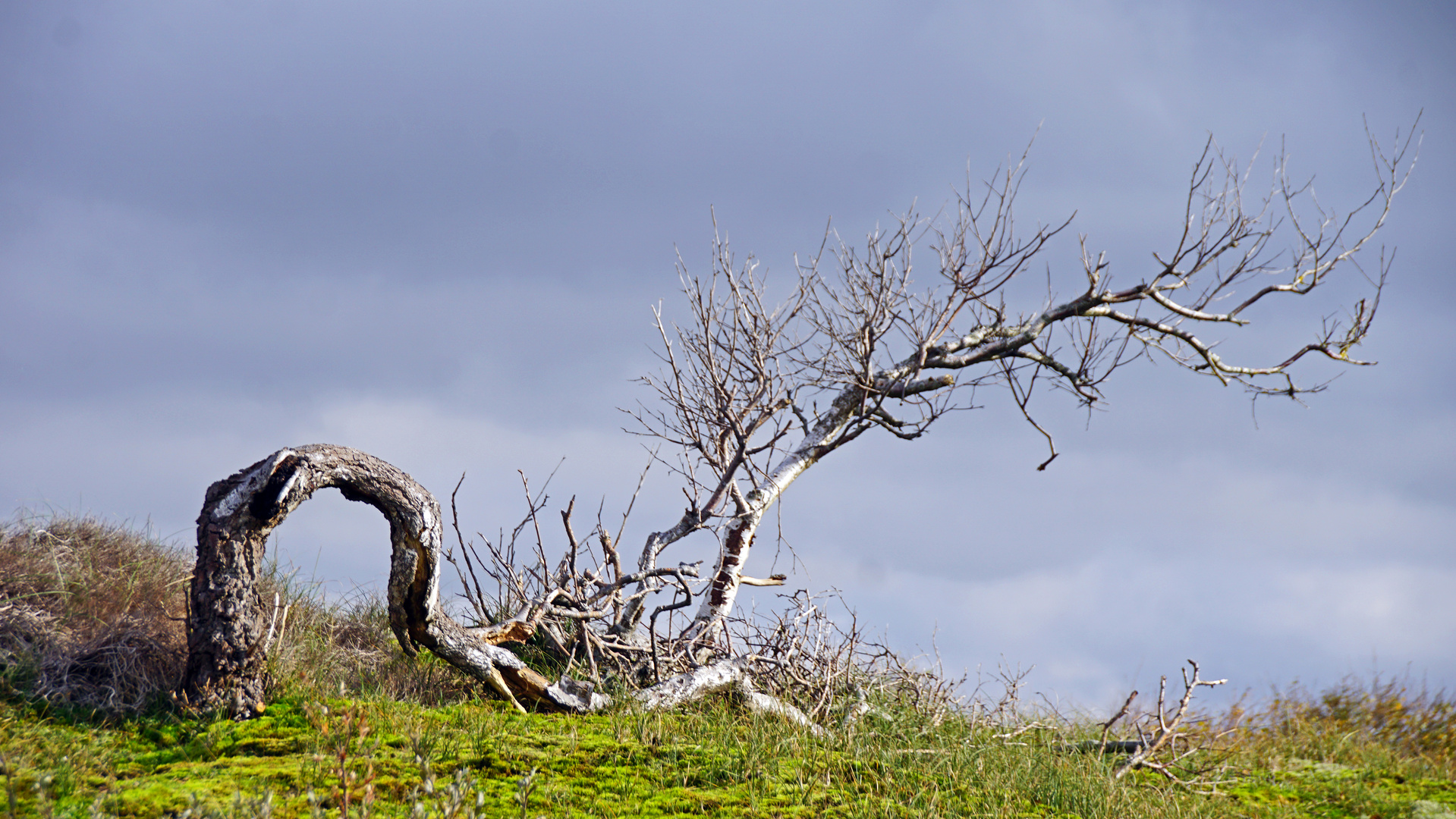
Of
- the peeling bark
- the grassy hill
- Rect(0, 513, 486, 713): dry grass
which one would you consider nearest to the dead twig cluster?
the grassy hill

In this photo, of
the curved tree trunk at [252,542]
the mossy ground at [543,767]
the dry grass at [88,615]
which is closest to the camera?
the mossy ground at [543,767]

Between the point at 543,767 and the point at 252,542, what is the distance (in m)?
2.61

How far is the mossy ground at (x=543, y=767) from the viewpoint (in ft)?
16.0

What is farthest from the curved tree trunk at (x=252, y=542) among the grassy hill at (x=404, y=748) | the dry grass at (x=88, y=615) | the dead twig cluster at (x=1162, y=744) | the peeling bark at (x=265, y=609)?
the dead twig cluster at (x=1162, y=744)

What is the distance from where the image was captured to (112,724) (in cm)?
620

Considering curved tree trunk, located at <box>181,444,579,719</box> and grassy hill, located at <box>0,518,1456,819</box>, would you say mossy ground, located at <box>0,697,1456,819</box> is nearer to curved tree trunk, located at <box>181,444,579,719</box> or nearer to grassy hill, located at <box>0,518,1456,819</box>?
grassy hill, located at <box>0,518,1456,819</box>

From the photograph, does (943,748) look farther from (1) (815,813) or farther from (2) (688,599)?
(2) (688,599)

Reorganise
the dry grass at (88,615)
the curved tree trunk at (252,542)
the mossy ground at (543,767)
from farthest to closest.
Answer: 1. the dry grass at (88,615)
2. the curved tree trunk at (252,542)
3. the mossy ground at (543,767)

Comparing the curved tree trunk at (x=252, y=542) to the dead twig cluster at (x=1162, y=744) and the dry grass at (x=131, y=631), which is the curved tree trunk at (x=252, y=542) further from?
the dead twig cluster at (x=1162, y=744)

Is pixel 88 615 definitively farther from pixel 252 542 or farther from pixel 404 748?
pixel 404 748

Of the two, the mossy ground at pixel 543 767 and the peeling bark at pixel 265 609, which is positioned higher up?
the peeling bark at pixel 265 609

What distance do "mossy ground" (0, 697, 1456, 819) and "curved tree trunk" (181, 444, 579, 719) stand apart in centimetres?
31

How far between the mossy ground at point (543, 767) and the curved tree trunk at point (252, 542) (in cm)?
31

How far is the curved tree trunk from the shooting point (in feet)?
20.1
